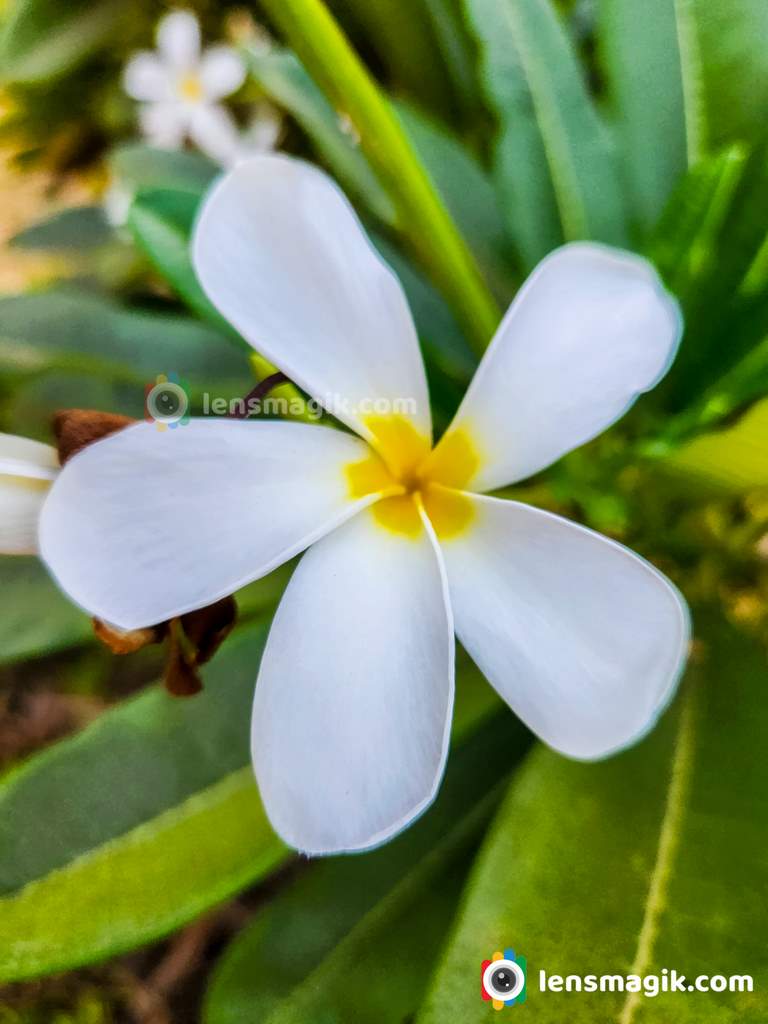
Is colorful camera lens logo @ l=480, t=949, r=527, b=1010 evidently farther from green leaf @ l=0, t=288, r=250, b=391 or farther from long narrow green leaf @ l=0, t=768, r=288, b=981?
green leaf @ l=0, t=288, r=250, b=391

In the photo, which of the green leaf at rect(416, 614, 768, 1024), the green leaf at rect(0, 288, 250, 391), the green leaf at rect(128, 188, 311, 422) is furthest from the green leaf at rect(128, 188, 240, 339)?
the green leaf at rect(416, 614, 768, 1024)

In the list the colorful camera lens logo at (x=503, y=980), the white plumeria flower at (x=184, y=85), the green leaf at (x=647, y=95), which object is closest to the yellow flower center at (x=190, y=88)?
the white plumeria flower at (x=184, y=85)

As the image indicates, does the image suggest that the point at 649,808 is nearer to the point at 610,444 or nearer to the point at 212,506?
the point at 610,444

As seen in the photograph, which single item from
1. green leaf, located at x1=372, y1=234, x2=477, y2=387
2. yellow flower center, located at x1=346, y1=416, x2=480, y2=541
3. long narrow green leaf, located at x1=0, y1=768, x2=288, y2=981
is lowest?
long narrow green leaf, located at x1=0, y1=768, x2=288, y2=981

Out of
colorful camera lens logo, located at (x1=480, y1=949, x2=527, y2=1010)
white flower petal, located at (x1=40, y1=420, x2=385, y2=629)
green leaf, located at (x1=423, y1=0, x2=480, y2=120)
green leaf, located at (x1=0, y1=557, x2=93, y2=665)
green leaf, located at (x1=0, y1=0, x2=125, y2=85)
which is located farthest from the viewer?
green leaf, located at (x1=0, y1=0, x2=125, y2=85)

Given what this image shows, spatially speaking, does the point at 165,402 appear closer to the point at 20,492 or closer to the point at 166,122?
the point at 20,492
